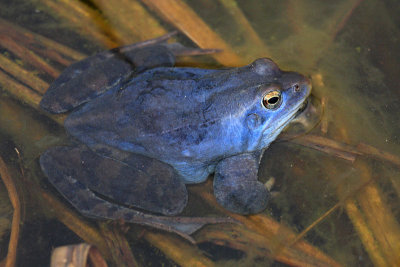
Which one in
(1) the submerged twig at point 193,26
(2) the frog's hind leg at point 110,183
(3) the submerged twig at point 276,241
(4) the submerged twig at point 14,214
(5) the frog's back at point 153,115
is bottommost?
(3) the submerged twig at point 276,241

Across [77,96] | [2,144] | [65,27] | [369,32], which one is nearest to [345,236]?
[369,32]

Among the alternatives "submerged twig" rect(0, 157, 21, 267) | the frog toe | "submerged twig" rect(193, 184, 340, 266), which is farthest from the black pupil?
"submerged twig" rect(0, 157, 21, 267)

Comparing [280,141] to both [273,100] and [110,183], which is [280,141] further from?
[110,183]

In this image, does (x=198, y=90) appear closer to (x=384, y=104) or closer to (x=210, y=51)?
(x=210, y=51)

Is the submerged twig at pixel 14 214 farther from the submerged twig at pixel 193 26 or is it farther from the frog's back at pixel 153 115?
the submerged twig at pixel 193 26

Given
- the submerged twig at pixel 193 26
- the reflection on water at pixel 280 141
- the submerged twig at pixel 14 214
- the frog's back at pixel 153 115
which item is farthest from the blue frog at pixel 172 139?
the submerged twig at pixel 193 26

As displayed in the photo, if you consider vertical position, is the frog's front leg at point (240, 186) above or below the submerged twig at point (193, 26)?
below

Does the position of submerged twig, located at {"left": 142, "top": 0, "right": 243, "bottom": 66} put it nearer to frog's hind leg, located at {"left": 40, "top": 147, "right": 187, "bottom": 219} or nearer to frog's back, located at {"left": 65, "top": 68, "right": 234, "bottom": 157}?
frog's back, located at {"left": 65, "top": 68, "right": 234, "bottom": 157}
